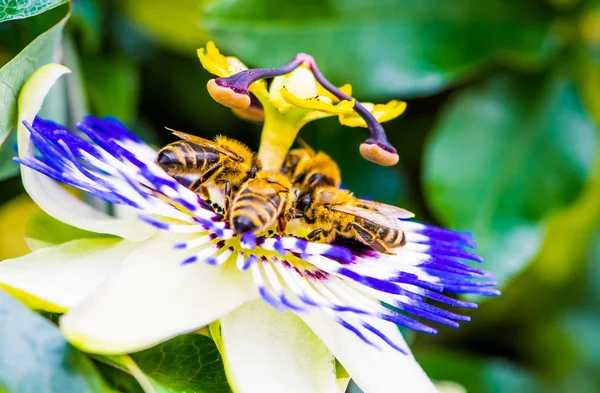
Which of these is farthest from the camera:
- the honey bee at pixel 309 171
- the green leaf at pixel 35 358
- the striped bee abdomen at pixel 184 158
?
the honey bee at pixel 309 171

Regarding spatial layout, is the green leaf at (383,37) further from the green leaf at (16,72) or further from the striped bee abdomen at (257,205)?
the striped bee abdomen at (257,205)

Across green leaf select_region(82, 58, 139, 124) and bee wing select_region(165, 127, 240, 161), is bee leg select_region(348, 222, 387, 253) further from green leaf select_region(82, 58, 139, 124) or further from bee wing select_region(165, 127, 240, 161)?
green leaf select_region(82, 58, 139, 124)

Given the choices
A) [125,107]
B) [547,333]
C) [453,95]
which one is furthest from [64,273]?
[547,333]

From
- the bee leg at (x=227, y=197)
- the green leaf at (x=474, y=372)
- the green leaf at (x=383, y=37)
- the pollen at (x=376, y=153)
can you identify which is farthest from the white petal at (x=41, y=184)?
the green leaf at (x=474, y=372)

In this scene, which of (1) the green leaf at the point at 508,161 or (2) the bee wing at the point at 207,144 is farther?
(1) the green leaf at the point at 508,161

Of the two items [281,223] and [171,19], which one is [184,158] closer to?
[281,223]

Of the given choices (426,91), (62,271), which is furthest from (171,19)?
(62,271)
